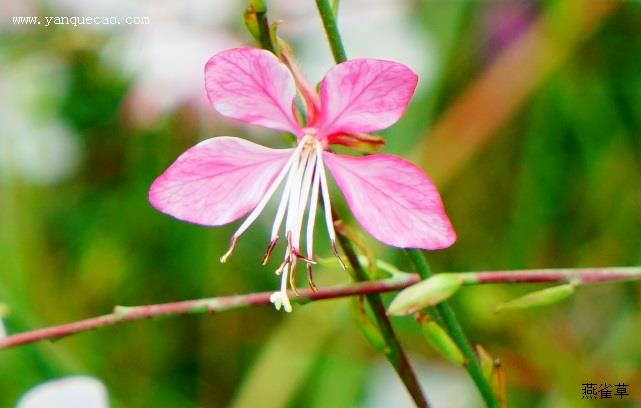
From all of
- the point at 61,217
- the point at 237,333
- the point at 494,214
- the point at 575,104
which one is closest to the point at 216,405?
the point at 237,333

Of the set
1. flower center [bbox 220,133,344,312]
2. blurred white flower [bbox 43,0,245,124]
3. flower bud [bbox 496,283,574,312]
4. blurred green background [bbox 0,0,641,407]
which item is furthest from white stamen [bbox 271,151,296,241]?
blurred white flower [bbox 43,0,245,124]

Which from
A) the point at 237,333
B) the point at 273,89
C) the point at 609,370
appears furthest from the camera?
the point at 237,333

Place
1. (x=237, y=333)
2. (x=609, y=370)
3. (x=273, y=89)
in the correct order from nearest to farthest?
(x=273, y=89) < (x=609, y=370) < (x=237, y=333)

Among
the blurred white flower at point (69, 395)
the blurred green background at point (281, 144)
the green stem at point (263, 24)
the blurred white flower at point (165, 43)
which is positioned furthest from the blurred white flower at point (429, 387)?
the green stem at point (263, 24)

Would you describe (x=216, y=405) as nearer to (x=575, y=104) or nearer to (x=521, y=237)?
(x=521, y=237)

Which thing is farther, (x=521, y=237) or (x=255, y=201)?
(x=521, y=237)

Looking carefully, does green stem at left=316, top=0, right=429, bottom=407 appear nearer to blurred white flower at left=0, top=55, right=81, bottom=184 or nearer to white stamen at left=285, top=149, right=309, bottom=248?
white stamen at left=285, top=149, right=309, bottom=248

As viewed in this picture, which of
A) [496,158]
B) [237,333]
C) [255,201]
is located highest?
[255,201]
